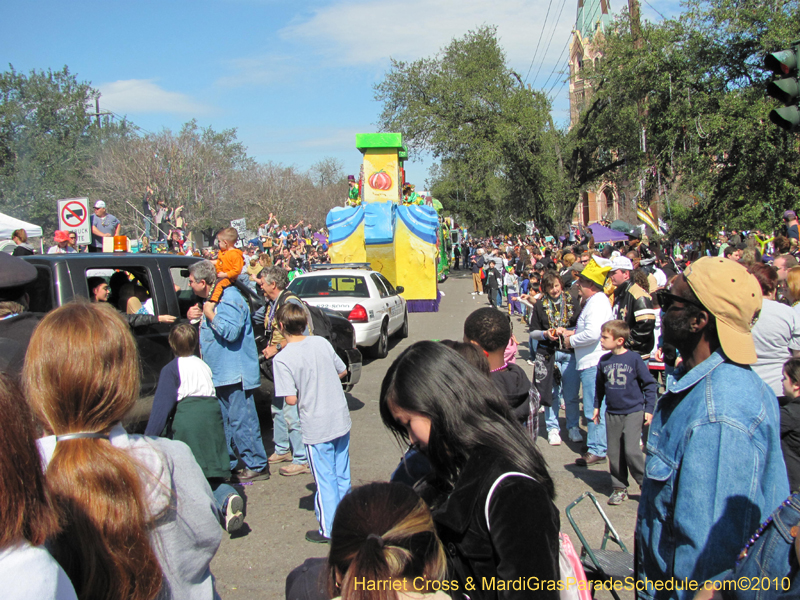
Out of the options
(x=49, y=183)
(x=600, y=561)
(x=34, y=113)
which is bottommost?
(x=600, y=561)

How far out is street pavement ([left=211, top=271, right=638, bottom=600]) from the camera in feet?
13.1

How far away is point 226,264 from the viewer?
6.29 meters

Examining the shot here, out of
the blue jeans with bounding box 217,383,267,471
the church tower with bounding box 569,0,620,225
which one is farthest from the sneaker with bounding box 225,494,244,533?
the church tower with bounding box 569,0,620,225

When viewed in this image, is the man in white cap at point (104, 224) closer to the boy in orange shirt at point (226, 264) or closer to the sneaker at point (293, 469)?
the boy in orange shirt at point (226, 264)

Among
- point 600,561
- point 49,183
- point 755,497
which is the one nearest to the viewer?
point 755,497

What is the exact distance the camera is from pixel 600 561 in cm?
286

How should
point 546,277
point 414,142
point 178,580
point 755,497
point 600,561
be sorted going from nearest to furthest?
point 755,497 < point 178,580 < point 600,561 < point 546,277 < point 414,142

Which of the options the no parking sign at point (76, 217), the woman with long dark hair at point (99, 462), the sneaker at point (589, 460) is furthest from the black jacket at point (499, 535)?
the no parking sign at point (76, 217)

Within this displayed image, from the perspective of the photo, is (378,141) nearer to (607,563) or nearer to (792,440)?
(792,440)

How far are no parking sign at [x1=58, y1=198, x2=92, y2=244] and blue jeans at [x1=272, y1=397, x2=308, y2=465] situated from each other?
385 centimetres

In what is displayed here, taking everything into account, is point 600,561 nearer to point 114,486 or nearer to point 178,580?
point 178,580

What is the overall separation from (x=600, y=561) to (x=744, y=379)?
149cm

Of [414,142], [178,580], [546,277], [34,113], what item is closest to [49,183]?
[34,113]

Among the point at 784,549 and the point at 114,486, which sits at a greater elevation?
the point at 114,486
